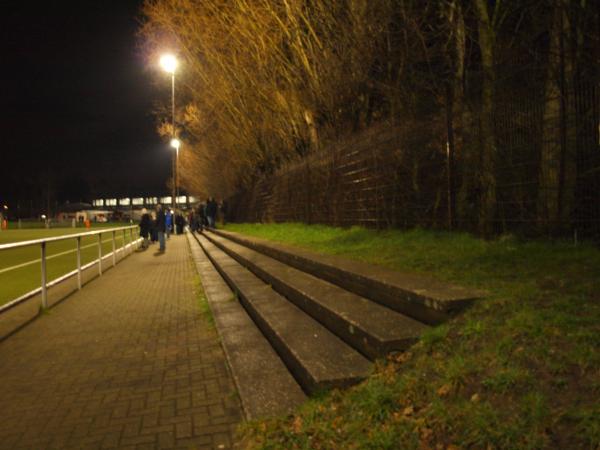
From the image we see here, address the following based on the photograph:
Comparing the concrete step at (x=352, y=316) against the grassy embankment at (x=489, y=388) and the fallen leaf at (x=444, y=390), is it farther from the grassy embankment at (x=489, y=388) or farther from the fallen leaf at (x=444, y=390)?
the fallen leaf at (x=444, y=390)

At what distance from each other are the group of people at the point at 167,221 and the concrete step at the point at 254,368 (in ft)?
40.2

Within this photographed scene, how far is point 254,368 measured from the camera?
151 inches

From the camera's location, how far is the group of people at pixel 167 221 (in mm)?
17875

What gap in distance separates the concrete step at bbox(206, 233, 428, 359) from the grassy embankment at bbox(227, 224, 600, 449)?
0.50ft

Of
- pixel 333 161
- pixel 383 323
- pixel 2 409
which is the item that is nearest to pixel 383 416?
pixel 383 323

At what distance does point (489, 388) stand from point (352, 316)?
1.57 m

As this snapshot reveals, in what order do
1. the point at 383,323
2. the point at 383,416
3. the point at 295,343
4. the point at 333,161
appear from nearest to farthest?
the point at 383,416
the point at 383,323
the point at 295,343
the point at 333,161

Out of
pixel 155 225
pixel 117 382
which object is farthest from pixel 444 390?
pixel 155 225

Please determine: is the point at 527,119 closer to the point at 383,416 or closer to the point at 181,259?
the point at 383,416

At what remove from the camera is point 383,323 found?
362 cm

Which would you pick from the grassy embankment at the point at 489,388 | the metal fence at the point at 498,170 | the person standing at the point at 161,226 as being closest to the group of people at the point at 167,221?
the person standing at the point at 161,226

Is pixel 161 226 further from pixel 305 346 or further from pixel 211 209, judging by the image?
pixel 305 346

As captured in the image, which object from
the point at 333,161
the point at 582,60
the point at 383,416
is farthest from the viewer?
the point at 333,161

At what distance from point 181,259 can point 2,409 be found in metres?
11.3
